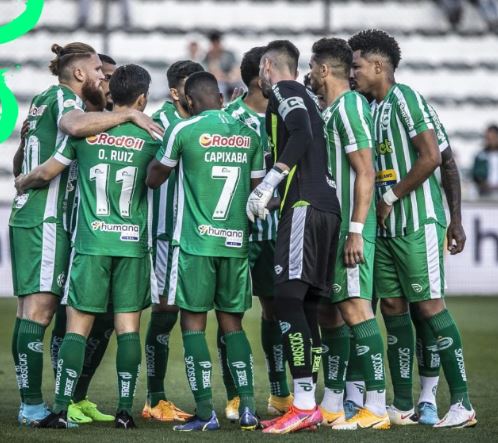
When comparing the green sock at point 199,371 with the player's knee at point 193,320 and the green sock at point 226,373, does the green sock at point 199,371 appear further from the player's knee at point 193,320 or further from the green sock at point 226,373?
the green sock at point 226,373

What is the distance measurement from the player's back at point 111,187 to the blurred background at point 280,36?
12.2m

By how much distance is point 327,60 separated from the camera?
7.52 meters

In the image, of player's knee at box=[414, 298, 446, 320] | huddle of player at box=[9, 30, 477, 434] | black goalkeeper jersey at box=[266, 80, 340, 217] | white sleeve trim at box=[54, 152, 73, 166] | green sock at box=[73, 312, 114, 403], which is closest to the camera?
black goalkeeper jersey at box=[266, 80, 340, 217]

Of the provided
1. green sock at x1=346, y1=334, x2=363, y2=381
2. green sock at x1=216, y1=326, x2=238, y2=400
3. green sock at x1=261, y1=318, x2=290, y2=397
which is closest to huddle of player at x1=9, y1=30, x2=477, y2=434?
green sock at x1=346, y1=334, x2=363, y2=381

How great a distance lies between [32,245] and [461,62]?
51.7 feet

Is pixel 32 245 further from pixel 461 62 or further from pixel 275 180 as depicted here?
pixel 461 62

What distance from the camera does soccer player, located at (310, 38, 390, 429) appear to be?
24.0 ft

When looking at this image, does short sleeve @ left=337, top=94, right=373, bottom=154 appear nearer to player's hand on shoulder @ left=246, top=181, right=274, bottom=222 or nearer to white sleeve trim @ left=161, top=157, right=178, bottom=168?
player's hand on shoulder @ left=246, top=181, right=274, bottom=222

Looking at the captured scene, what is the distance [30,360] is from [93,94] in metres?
1.87

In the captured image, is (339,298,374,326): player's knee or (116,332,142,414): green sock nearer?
(116,332,142,414): green sock

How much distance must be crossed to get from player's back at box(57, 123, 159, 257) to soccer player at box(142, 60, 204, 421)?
1.76 ft

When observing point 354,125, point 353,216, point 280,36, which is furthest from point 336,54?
point 280,36

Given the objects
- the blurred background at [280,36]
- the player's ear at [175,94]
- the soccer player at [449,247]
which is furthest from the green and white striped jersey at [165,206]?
the blurred background at [280,36]

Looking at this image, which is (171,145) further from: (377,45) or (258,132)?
(377,45)
